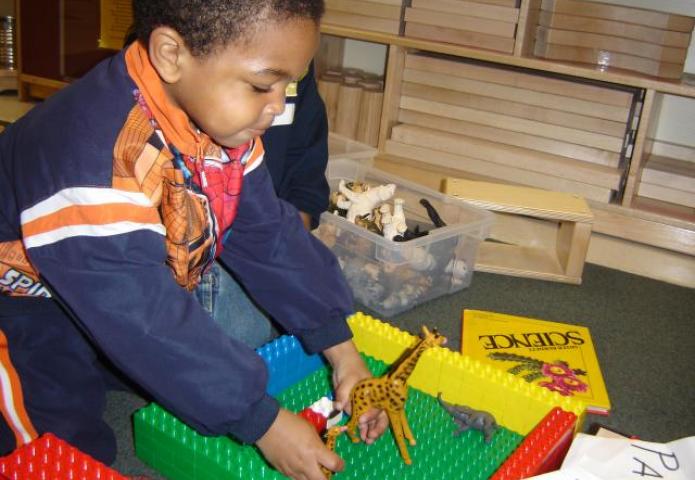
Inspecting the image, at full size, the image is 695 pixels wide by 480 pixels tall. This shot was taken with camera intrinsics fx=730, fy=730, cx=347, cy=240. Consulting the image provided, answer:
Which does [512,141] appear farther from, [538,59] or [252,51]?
[252,51]

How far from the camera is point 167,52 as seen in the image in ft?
2.13

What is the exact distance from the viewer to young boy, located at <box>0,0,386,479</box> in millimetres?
630

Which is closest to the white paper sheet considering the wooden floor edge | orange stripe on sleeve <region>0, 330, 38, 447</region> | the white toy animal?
orange stripe on sleeve <region>0, 330, 38, 447</region>

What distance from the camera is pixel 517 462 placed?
761 millimetres

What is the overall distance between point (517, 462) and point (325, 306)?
0.95 ft

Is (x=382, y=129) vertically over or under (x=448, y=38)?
under

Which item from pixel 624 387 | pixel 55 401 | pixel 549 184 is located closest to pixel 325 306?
pixel 55 401

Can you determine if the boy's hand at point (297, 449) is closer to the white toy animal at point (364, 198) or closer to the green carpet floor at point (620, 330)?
the green carpet floor at point (620, 330)

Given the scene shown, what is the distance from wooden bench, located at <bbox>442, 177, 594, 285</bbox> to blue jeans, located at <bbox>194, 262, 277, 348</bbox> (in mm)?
563

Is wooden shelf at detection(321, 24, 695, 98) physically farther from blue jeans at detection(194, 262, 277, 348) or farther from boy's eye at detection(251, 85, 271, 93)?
boy's eye at detection(251, 85, 271, 93)

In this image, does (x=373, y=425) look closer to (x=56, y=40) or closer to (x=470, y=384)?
(x=470, y=384)

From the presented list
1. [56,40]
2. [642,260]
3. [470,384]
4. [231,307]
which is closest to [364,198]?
[231,307]

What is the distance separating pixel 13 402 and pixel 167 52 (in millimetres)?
423

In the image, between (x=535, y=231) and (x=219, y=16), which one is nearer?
(x=219, y=16)
